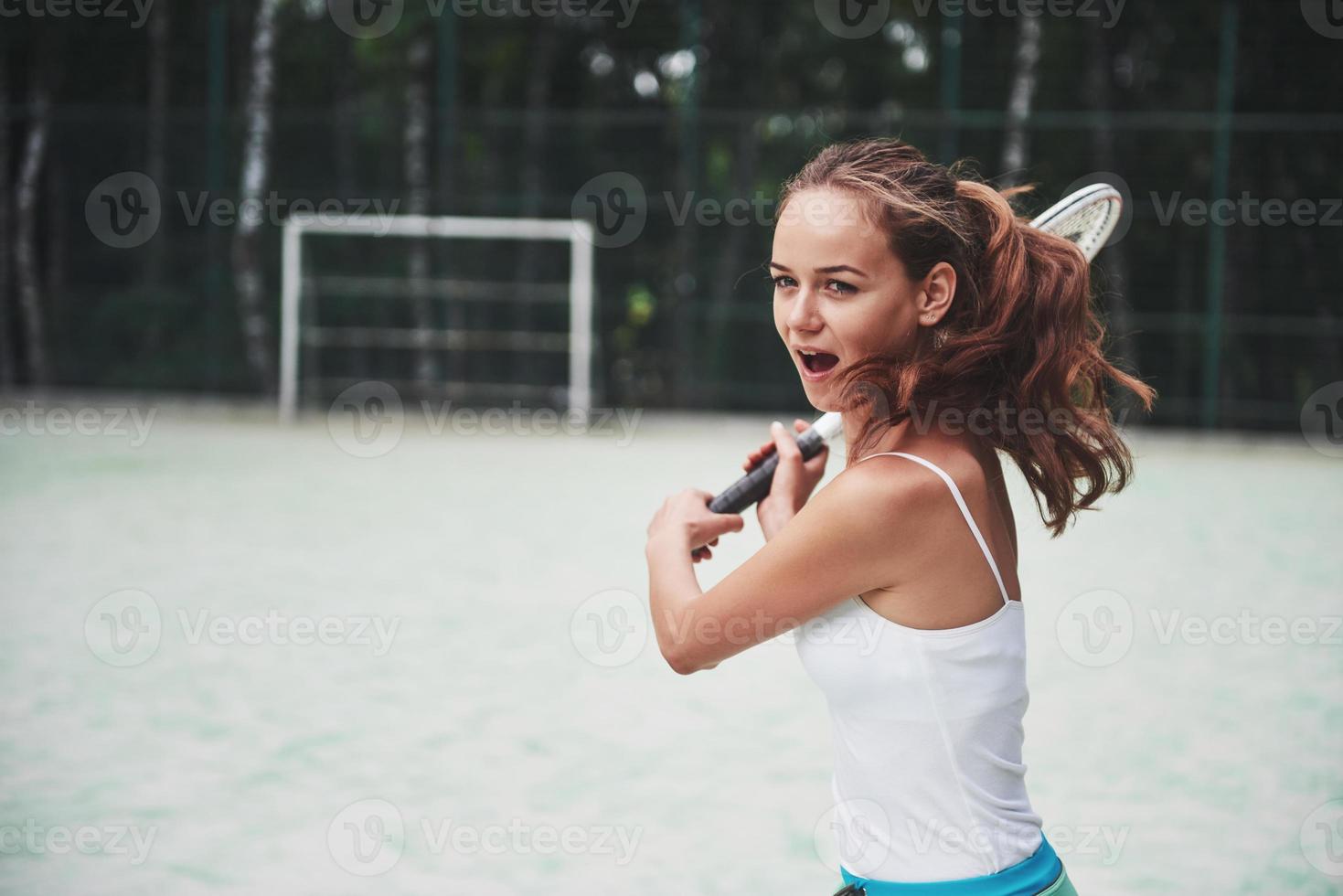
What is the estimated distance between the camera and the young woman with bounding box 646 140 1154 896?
1530mm

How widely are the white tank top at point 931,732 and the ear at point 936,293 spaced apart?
21 cm

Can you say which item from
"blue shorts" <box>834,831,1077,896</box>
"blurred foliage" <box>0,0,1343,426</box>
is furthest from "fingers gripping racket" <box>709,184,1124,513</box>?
"blurred foliage" <box>0,0,1343,426</box>

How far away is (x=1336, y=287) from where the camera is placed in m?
11.8

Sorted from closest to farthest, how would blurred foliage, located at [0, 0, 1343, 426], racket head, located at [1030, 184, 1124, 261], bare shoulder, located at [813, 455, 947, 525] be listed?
bare shoulder, located at [813, 455, 947, 525] → racket head, located at [1030, 184, 1124, 261] → blurred foliage, located at [0, 0, 1343, 426]

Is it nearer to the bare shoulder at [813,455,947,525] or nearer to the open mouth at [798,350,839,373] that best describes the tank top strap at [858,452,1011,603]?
the bare shoulder at [813,455,947,525]

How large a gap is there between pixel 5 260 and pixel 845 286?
1421 centimetres

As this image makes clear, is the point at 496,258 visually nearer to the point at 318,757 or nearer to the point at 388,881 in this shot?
the point at 318,757

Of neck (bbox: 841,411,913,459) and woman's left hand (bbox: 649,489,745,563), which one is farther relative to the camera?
woman's left hand (bbox: 649,489,745,563)

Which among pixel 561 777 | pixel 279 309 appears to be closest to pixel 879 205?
pixel 561 777

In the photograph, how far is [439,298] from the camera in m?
13.1

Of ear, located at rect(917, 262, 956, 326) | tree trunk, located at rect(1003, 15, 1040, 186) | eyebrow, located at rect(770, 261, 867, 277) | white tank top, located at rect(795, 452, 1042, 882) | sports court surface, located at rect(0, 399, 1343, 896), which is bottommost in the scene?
sports court surface, located at rect(0, 399, 1343, 896)

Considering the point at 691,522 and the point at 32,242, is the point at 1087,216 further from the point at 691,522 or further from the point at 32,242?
the point at 32,242

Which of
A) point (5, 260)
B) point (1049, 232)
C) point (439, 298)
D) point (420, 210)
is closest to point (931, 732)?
point (1049, 232)

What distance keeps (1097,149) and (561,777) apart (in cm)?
1067
